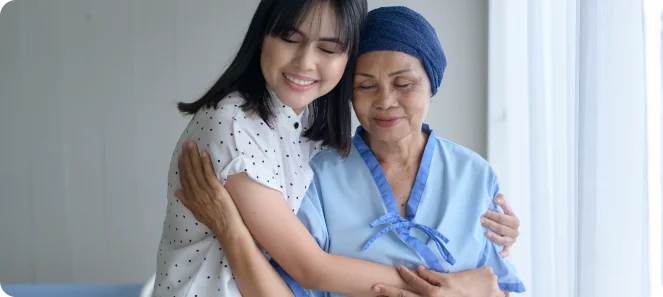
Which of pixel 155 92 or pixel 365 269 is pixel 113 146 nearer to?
pixel 155 92

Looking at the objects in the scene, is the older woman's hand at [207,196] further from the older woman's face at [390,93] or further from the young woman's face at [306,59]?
the older woman's face at [390,93]

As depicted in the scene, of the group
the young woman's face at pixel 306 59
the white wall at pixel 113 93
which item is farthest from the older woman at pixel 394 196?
the white wall at pixel 113 93

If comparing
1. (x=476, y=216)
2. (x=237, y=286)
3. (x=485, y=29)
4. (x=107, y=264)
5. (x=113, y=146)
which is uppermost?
(x=485, y=29)

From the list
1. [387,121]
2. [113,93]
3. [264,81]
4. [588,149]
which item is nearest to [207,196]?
[264,81]

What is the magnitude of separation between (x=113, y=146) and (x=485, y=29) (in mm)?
1921

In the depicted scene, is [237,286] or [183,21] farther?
[183,21]

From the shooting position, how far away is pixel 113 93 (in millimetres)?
3377

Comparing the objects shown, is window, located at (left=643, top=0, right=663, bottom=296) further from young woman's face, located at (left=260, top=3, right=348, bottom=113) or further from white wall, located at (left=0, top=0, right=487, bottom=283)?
white wall, located at (left=0, top=0, right=487, bottom=283)

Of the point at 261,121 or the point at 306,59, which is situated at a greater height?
the point at 306,59

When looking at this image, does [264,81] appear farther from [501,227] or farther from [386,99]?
[501,227]

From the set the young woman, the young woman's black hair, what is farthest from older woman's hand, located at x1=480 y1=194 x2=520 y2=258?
the young woman's black hair

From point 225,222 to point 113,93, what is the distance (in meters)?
2.12

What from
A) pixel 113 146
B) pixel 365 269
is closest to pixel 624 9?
pixel 365 269

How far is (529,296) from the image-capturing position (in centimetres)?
223
